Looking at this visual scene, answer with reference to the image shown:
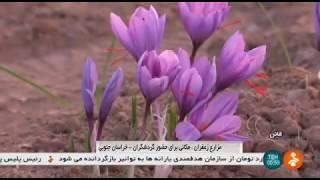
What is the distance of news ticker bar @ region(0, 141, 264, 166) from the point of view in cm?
103

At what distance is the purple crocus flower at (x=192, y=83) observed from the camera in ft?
3.08

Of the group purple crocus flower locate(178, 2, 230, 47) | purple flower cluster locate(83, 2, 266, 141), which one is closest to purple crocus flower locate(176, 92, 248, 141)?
purple flower cluster locate(83, 2, 266, 141)

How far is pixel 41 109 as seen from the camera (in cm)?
137

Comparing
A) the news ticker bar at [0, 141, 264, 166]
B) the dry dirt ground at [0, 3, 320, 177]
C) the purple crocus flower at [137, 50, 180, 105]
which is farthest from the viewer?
the dry dirt ground at [0, 3, 320, 177]

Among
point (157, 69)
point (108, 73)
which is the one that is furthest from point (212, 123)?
point (108, 73)

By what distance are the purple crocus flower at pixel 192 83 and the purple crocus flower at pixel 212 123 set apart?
2 cm

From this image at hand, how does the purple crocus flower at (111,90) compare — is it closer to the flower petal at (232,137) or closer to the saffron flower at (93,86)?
the saffron flower at (93,86)

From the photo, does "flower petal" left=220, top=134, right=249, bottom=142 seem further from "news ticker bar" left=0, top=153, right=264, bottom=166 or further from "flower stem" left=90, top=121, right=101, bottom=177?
"flower stem" left=90, top=121, right=101, bottom=177

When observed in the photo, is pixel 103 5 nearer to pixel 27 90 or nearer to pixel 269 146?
pixel 27 90

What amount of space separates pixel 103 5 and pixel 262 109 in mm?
786

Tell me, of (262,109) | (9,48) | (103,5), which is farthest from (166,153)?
(103,5)

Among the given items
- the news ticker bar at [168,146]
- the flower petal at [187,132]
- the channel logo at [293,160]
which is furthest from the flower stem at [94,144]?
the channel logo at [293,160]

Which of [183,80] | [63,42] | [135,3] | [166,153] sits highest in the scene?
[135,3]

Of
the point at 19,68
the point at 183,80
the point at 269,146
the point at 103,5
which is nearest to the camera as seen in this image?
the point at 183,80
